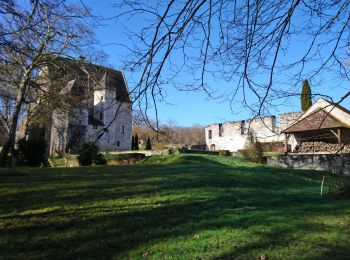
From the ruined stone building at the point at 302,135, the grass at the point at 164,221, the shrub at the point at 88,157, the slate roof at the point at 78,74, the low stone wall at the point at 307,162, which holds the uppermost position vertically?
the slate roof at the point at 78,74

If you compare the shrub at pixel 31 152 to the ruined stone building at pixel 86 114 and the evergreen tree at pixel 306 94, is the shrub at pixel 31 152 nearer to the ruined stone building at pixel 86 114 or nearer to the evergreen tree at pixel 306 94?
the ruined stone building at pixel 86 114

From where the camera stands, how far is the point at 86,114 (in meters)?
46.0

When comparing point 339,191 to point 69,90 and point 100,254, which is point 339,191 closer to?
point 100,254

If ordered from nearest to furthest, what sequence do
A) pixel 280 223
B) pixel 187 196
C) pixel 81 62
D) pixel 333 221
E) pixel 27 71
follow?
pixel 280 223 → pixel 333 221 → pixel 187 196 → pixel 27 71 → pixel 81 62

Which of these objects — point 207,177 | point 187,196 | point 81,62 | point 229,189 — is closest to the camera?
point 187,196

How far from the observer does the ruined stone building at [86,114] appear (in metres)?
11.9

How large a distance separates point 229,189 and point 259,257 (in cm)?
522

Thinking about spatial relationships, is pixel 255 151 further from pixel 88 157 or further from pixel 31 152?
pixel 31 152

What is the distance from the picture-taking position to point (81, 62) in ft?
62.2

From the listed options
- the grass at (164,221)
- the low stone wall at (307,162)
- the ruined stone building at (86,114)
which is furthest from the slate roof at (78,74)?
the low stone wall at (307,162)

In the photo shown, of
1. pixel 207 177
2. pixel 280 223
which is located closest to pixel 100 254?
pixel 280 223

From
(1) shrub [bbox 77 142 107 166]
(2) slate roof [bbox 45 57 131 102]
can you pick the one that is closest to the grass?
(2) slate roof [bbox 45 57 131 102]

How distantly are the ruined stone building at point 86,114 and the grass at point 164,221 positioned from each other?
4.97 ft

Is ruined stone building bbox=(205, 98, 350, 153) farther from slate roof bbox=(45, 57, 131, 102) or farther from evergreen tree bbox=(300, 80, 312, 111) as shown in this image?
slate roof bbox=(45, 57, 131, 102)
